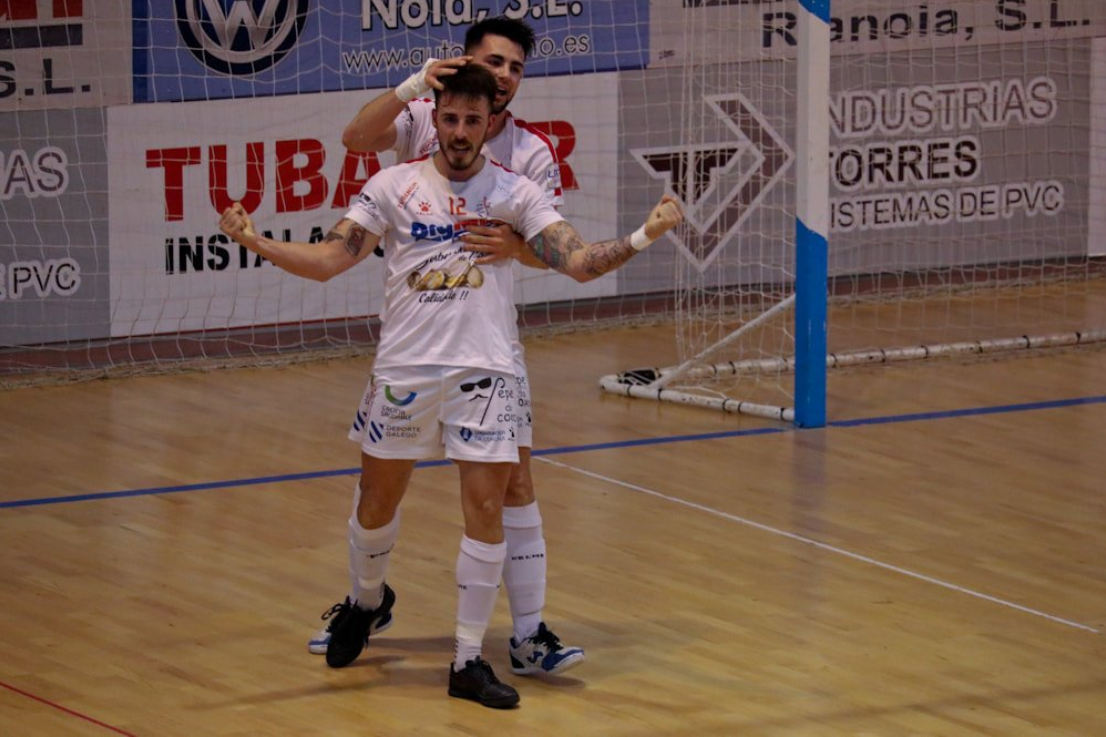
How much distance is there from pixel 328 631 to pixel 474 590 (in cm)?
68

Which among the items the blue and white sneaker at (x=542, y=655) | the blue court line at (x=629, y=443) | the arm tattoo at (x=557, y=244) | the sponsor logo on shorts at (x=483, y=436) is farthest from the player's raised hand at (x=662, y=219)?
the blue court line at (x=629, y=443)

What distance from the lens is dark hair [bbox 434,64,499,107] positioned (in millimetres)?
5562

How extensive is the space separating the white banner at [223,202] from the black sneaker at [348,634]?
223 inches

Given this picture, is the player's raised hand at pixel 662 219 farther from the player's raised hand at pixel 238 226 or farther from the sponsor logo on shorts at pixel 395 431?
the player's raised hand at pixel 238 226

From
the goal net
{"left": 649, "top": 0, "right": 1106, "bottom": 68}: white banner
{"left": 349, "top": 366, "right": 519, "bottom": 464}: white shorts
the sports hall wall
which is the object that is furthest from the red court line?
{"left": 649, "top": 0, "right": 1106, "bottom": 68}: white banner

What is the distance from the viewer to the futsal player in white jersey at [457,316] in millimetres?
5648

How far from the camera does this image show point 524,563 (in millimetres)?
6027

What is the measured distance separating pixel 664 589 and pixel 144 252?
5405 mm

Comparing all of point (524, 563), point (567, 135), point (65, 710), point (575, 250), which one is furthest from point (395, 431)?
point (567, 135)

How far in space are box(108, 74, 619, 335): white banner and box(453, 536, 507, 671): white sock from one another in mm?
6066

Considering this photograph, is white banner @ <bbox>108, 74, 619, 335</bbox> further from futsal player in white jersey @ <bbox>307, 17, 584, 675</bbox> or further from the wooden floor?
A: futsal player in white jersey @ <bbox>307, 17, 584, 675</bbox>

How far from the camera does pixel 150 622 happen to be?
6.50 m

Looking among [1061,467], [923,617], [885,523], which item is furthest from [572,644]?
[1061,467]

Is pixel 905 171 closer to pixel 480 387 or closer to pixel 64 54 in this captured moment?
pixel 64 54
